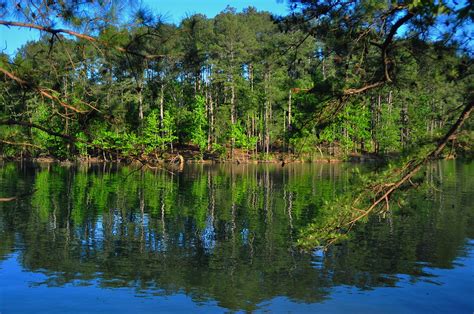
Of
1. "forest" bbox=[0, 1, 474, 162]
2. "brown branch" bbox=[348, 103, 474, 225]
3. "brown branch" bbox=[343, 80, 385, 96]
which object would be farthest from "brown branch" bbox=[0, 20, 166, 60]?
"brown branch" bbox=[348, 103, 474, 225]

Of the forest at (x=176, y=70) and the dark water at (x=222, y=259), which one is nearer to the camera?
the forest at (x=176, y=70)

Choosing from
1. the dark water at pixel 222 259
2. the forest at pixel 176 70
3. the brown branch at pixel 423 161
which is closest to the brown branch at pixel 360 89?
the forest at pixel 176 70

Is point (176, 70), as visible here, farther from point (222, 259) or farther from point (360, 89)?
point (222, 259)

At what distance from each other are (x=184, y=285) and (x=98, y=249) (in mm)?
3900

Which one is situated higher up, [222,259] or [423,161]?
[423,161]

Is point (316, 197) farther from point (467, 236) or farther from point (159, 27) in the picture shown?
point (159, 27)

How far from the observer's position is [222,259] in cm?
1256

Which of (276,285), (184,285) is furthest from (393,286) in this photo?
(184,285)

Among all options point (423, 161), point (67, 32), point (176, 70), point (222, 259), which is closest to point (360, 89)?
point (423, 161)

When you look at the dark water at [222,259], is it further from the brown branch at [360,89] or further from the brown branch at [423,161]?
the brown branch at [360,89]

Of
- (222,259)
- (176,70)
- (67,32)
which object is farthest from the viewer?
(222,259)

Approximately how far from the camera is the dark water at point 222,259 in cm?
955

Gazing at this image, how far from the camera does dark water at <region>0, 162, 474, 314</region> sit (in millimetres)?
9555

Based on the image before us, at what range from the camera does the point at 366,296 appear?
10.0 meters
